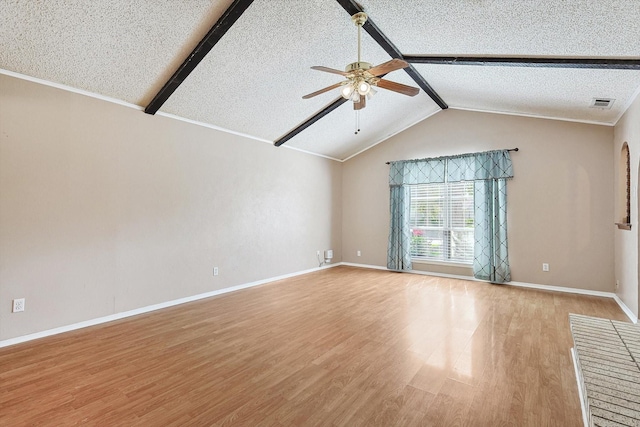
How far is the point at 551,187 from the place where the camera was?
15.6 feet

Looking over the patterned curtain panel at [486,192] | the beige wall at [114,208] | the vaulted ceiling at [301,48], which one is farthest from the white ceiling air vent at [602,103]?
the beige wall at [114,208]

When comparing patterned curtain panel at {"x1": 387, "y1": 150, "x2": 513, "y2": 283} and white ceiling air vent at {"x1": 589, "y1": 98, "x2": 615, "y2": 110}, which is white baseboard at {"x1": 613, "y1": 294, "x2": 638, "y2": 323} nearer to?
patterned curtain panel at {"x1": 387, "y1": 150, "x2": 513, "y2": 283}

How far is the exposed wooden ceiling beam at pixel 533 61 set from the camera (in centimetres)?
280

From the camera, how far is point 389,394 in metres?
1.97

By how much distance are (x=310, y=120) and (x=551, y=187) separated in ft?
13.6

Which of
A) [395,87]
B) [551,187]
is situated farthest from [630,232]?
[395,87]

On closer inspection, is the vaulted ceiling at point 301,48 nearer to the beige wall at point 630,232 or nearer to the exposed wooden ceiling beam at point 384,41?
the exposed wooden ceiling beam at point 384,41

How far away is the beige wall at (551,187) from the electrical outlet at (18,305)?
240 inches

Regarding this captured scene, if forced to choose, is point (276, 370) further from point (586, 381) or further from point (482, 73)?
A: point (482, 73)

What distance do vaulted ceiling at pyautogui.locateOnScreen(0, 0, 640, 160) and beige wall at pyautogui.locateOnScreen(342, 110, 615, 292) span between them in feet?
1.63

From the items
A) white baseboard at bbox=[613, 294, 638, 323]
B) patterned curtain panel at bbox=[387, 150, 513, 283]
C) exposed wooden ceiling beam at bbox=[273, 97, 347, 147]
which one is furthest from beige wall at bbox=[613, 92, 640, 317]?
exposed wooden ceiling beam at bbox=[273, 97, 347, 147]

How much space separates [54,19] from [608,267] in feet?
23.7

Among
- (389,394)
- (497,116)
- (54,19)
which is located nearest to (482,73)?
(497,116)

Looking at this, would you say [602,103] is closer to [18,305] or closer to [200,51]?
[200,51]
